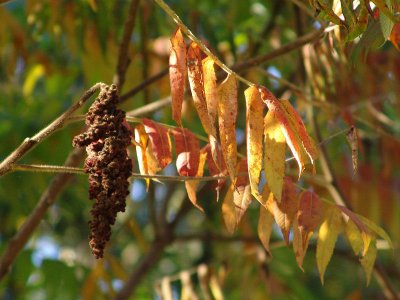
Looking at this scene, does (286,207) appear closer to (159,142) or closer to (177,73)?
(159,142)

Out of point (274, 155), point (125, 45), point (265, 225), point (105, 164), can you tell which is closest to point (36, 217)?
point (125, 45)

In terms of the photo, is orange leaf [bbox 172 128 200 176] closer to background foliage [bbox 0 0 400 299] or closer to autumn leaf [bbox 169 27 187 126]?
autumn leaf [bbox 169 27 187 126]

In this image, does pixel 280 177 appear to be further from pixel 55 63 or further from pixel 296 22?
pixel 55 63

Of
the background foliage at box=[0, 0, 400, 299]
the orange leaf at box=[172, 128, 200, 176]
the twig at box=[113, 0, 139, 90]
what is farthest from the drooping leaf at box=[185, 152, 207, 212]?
the background foliage at box=[0, 0, 400, 299]

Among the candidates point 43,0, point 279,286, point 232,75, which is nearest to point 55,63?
point 43,0

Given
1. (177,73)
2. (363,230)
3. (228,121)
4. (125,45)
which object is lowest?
(363,230)

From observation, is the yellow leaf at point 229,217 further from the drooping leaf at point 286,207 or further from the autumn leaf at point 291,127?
the autumn leaf at point 291,127
